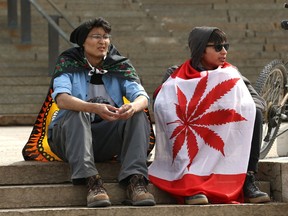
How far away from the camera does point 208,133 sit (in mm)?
8195

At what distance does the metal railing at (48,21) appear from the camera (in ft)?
47.8

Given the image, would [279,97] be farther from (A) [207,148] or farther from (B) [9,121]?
(B) [9,121]

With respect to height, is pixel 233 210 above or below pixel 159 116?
below

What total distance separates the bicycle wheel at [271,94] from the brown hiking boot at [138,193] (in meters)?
1.38

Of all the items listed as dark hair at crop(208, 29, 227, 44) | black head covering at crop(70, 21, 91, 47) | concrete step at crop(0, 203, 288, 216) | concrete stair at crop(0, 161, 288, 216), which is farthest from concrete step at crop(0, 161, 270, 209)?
dark hair at crop(208, 29, 227, 44)

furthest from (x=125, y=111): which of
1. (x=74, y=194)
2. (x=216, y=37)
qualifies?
(x=216, y=37)

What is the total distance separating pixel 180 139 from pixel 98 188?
732 mm

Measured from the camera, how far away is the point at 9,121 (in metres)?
13.7

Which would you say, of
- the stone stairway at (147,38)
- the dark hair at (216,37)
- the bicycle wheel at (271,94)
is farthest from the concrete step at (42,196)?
the stone stairway at (147,38)

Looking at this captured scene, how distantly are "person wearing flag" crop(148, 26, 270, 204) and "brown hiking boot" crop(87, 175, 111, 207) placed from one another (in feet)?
1.59

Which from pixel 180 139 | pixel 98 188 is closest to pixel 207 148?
pixel 180 139

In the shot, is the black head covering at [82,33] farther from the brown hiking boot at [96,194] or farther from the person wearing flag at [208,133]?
the brown hiking boot at [96,194]

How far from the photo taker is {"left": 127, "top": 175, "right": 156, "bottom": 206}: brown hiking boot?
308 inches

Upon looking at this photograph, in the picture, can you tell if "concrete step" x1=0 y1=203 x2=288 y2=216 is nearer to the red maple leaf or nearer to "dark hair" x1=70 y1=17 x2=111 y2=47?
the red maple leaf
